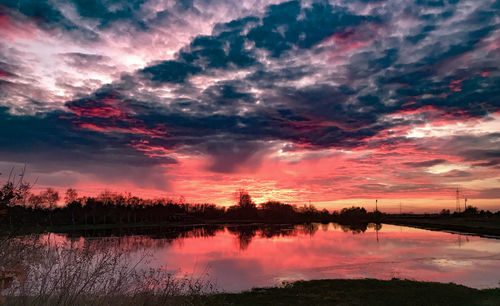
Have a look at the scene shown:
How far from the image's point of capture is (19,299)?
28.0ft

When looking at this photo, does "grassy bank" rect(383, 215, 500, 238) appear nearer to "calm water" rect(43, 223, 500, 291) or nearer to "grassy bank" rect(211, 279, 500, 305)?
"calm water" rect(43, 223, 500, 291)

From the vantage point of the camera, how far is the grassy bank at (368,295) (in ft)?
56.6

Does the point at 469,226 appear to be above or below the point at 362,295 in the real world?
above

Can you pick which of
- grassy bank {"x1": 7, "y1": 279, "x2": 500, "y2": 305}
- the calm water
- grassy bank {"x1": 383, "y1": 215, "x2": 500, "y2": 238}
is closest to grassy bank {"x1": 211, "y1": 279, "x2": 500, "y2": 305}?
grassy bank {"x1": 7, "y1": 279, "x2": 500, "y2": 305}

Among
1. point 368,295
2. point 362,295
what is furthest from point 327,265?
point 368,295

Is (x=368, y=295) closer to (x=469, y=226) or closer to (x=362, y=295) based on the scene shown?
(x=362, y=295)

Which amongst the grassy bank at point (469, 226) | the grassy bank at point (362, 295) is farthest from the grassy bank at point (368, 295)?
the grassy bank at point (469, 226)

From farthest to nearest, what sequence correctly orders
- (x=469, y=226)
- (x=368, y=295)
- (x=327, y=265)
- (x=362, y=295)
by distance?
(x=469, y=226), (x=327, y=265), (x=362, y=295), (x=368, y=295)

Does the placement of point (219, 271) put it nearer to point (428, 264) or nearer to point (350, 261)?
point (350, 261)

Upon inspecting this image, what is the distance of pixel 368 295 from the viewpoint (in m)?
18.9

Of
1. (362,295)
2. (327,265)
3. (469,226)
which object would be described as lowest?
(327,265)

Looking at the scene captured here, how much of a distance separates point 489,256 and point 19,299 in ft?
154

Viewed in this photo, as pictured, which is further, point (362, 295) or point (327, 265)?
point (327, 265)

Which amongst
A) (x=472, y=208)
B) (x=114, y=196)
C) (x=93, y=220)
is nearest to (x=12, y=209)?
(x=93, y=220)
